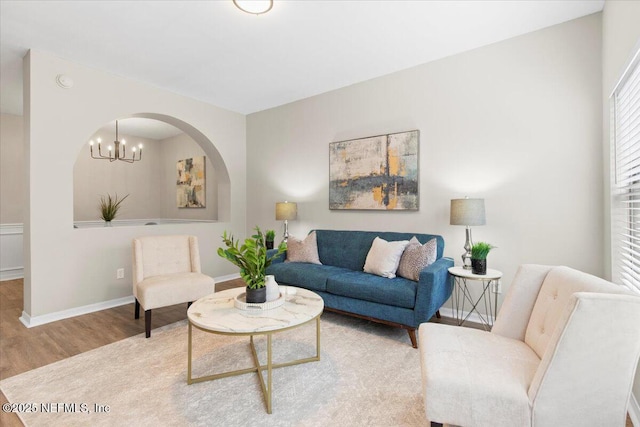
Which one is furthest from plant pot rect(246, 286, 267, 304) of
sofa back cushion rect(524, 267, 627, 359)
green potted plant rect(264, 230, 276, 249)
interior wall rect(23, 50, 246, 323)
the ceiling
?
interior wall rect(23, 50, 246, 323)

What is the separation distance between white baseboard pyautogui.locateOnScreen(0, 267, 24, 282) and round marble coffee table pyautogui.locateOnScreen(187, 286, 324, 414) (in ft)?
16.4

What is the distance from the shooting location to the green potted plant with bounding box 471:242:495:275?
254 centimetres

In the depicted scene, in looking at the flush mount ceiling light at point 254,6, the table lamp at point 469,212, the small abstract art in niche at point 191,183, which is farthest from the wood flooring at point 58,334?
the flush mount ceiling light at point 254,6

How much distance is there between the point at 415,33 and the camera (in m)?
2.72

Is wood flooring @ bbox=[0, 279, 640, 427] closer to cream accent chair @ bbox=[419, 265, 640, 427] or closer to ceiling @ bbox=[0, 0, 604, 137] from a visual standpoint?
cream accent chair @ bbox=[419, 265, 640, 427]

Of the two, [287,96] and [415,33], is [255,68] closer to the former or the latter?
[287,96]

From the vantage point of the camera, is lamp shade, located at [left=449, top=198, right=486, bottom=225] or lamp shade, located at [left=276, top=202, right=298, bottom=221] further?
lamp shade, located at [left=276, top=202, right=298, bottom=221]

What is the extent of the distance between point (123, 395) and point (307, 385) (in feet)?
3.66

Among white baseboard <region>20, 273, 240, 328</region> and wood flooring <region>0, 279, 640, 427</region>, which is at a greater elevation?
white baseboard <region>20, 273, 240, 328</region>

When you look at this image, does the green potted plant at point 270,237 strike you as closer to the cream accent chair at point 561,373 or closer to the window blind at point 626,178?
the cream accent chair at point 561,373

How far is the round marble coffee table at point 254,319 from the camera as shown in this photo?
166 centimetres

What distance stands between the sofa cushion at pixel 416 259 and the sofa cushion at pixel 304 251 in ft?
3.61

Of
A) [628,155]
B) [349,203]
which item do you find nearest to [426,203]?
[349,203]

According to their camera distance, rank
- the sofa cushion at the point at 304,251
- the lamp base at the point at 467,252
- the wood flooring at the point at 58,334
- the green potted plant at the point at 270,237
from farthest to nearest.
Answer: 1. the green potted plant at the point at 270,237
2. the sofa cushion at the point at 304,251
3. the lamp base at the point at 467,252
4. the wood flooring at the point at 58,334
